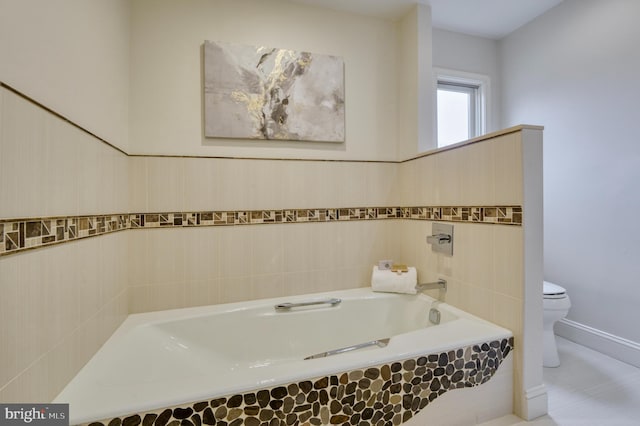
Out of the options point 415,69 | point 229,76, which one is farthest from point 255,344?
point 415,69

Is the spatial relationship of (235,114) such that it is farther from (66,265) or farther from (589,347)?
(589,347)

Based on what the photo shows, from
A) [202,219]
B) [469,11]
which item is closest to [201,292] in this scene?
[202,219]

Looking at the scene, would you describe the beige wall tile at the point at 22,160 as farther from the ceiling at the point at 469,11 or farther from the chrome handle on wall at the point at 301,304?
the ceiling at the point at 469,11

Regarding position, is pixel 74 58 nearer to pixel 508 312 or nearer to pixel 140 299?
pixel 140 299

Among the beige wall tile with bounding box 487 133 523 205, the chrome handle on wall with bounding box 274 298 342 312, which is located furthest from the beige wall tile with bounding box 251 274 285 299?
the beige wall tile with bounding box 487 133 523 205

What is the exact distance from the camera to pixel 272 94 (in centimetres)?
190

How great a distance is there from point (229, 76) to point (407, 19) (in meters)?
1.37

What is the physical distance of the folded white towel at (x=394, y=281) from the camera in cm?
191

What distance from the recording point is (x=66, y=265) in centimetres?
99

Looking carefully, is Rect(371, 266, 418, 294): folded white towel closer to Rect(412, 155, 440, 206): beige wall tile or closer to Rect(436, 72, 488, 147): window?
Rect(412, 155, 440, 206): beige wall tile

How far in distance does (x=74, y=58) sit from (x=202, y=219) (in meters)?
0.95

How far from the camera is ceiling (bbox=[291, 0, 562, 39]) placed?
2.04 meters

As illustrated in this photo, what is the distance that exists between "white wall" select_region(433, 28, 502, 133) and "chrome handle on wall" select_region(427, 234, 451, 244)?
1586 mm

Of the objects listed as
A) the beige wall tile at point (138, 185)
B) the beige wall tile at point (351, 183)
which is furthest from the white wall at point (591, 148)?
the beige wall tile at point (138, 185)
